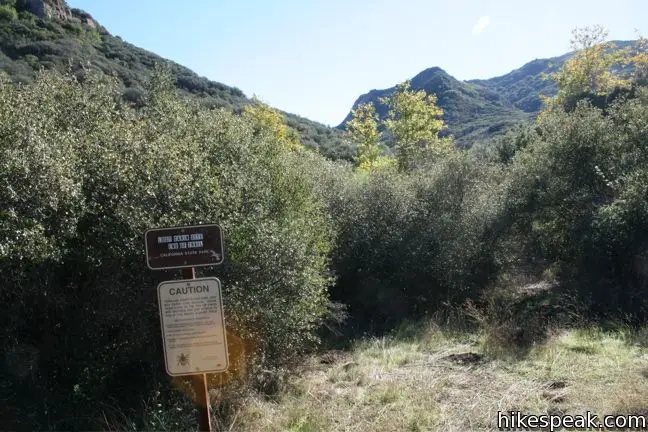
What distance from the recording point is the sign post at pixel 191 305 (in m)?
4.11

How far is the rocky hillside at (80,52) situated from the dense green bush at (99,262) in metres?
24.4

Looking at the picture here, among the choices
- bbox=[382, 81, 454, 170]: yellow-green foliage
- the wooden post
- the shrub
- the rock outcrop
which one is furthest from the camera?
the rock outcrop

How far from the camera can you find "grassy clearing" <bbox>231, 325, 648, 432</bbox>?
6715 mm

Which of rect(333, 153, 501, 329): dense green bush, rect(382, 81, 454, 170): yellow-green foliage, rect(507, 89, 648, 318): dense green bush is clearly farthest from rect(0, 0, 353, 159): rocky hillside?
rect(507, 89, 648, 318): dense green bush

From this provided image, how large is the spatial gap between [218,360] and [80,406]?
13.9 ft

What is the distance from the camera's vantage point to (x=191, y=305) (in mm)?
4152

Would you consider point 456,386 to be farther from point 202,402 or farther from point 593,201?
point 593,201

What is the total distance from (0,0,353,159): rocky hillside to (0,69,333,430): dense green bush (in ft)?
80.1

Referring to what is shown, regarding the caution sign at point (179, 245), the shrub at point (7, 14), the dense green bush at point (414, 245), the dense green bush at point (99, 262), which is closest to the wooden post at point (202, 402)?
the caution sign at point (179, 245)

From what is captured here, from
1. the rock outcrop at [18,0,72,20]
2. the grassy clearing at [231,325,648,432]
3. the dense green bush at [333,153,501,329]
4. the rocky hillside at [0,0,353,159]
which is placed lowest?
the grassy clearing at [231,325,648,432]

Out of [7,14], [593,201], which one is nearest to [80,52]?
[7,14]

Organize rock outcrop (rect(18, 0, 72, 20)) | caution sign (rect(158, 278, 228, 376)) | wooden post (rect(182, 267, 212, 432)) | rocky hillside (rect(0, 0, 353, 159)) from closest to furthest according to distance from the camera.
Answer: caution sign (rect(158, 278, 228, 376)), wooden post (rect(182, 267, 212, 432)), rocky hillside (rect(0, 0, 353, 159)), rock outcrop (rect(18, 0, 72, 20))

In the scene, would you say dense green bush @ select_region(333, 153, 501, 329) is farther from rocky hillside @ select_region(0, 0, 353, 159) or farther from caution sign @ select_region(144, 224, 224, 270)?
rocky hillside @ select_region(0, 0, 353, 159)

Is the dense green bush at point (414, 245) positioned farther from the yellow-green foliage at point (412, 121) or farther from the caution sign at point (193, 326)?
the yellow-green foliage at point (412, 121)
